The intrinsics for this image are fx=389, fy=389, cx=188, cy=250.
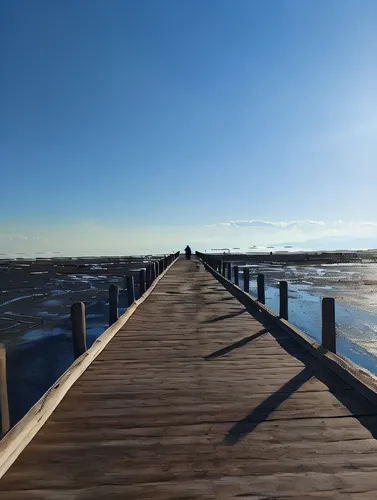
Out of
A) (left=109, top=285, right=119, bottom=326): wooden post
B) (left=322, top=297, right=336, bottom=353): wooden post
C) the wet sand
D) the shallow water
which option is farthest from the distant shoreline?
(left=322, top=297, right=336, bottom=353): wooden post

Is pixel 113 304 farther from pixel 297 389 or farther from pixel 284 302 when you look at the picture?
pixel 297 389

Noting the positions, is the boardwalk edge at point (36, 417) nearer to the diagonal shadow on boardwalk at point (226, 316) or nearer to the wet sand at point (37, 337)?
the wet sand at point (37, 337)

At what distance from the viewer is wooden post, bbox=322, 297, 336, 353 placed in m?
6.36

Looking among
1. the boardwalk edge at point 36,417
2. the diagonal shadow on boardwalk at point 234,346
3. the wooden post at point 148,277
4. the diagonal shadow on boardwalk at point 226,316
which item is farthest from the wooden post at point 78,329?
the wooden post at point 148,277

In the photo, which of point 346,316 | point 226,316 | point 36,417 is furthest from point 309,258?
point 36,417

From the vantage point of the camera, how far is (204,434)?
12.3ft

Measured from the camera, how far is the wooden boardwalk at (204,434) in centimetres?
294

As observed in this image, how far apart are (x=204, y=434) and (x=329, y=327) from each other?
3473 millimetres

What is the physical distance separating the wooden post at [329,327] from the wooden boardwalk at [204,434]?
0.38 meters

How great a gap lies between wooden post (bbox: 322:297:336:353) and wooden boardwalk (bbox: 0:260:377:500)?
0.38 m

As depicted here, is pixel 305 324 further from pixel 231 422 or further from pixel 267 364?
pixel 231 422

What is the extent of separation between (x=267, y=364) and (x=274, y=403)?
165 cm

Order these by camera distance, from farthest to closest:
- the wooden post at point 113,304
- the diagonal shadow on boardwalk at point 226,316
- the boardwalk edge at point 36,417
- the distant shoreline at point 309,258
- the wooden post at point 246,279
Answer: the distant shoreline at point 309,258 < the wooden post at point 246,279 < the wooden post at point 113,304 < the diagonal shadow on boardwalk at point 226,316 < the boardwalk edge at point 36,417

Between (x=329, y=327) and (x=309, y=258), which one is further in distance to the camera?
(x=309, y=258)
